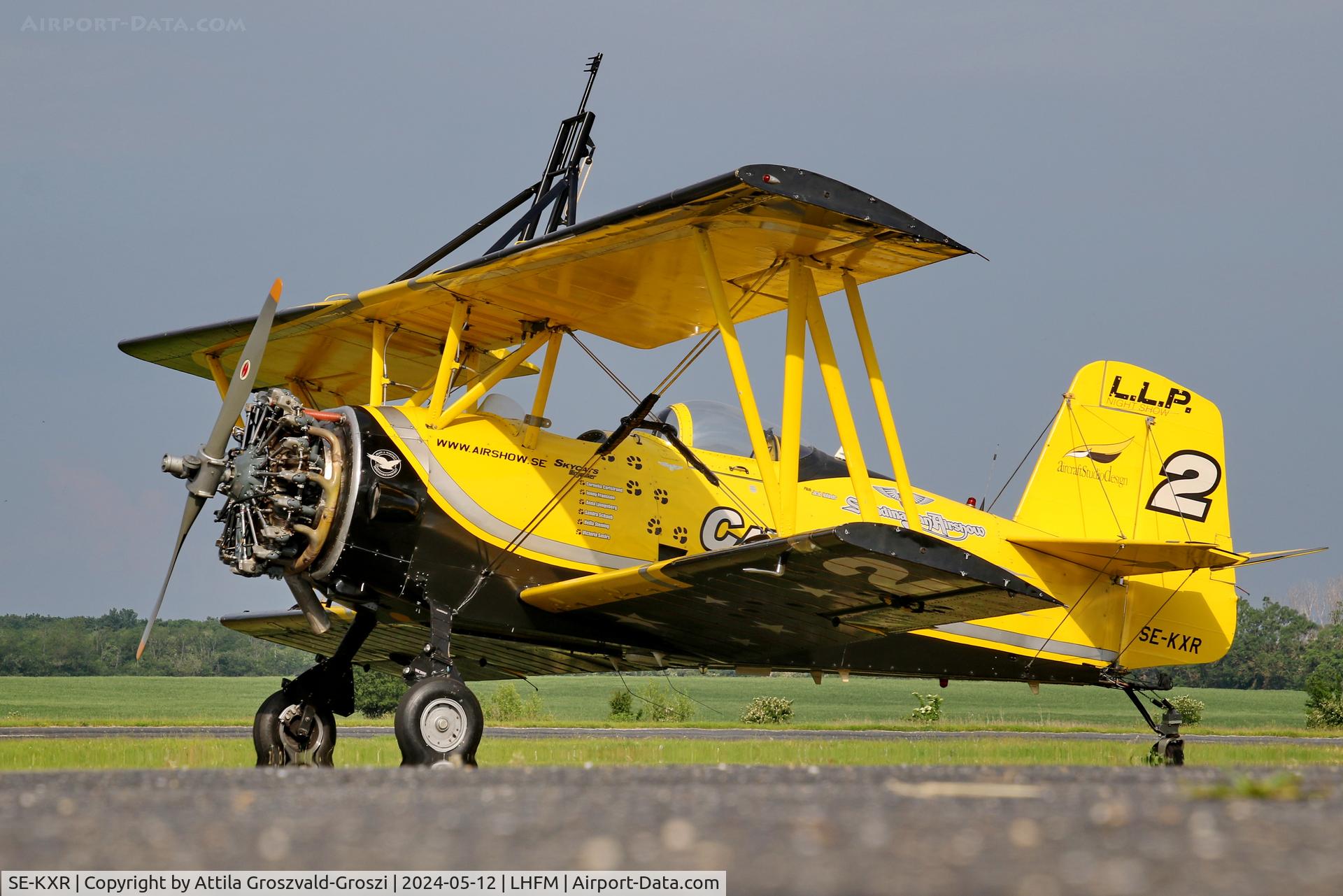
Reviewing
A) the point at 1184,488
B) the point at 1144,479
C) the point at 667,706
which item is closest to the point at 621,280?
the point at 1144,479

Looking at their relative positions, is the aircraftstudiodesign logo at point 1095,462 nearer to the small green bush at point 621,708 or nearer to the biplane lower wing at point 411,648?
the biplane lower wing at point 411,648

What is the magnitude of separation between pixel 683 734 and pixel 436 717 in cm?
1337

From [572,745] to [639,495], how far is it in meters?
5.68

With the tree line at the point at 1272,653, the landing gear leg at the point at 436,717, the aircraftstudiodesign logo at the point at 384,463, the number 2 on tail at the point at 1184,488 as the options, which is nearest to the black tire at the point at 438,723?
the landing gear leg at the point at 436,717

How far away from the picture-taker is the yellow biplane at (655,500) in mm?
9312

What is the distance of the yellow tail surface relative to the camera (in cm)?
1387

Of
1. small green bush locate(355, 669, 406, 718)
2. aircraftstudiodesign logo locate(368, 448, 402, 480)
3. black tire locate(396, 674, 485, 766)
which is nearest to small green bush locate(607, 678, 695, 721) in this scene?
small green bush locate(355, 669, 406, 718)

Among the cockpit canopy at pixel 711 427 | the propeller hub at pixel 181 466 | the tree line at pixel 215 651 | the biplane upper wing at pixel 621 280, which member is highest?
the biplane upper wing at pixel 621 280

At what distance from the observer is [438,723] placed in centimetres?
884

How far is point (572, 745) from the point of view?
15570 mm

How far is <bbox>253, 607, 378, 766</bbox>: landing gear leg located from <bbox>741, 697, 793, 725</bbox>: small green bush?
19.4 metres

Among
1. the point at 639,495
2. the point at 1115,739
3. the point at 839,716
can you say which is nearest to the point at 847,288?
the point at 639,495

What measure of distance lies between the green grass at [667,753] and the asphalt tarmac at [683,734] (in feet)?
6.41

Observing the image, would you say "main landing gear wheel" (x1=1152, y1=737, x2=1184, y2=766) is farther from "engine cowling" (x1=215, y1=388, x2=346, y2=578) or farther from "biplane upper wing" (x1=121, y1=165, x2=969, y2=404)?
"engine cowling" (x1=215, y1=388, x2=346, y2=578)
